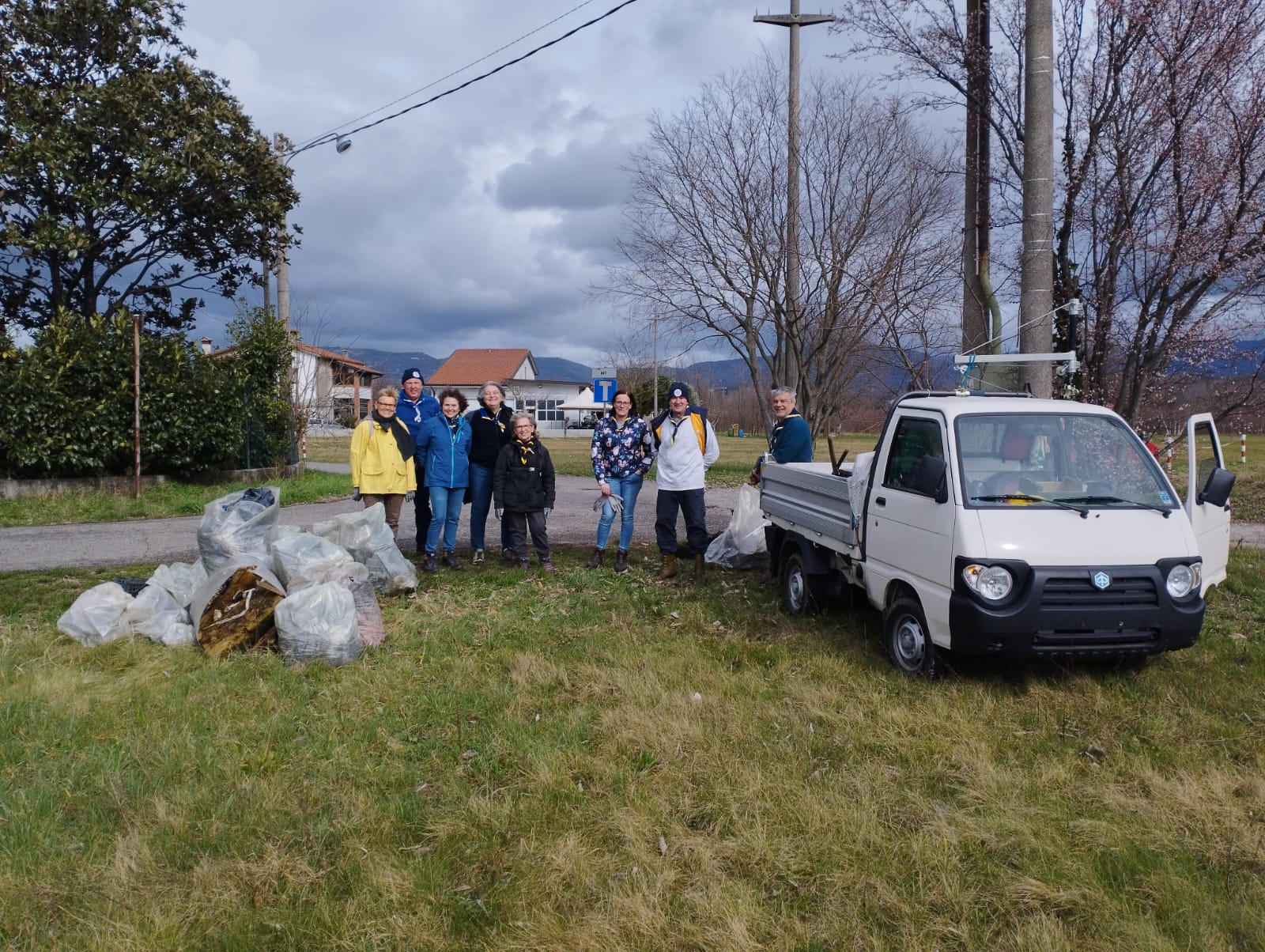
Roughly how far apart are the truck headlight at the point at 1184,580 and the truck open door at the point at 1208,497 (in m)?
0.44

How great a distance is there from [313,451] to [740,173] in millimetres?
23519

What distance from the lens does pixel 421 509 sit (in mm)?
8922

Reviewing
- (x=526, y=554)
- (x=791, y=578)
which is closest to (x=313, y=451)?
(x=526, y=554)

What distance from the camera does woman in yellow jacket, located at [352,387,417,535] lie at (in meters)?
8.22

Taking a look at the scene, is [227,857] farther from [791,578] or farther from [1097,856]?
[791,578]

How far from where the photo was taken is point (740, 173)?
15.2 m

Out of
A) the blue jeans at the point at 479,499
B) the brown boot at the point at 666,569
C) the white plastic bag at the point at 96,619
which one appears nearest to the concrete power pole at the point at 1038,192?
the brown boot at the point at 666,569

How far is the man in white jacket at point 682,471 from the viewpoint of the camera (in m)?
8.32

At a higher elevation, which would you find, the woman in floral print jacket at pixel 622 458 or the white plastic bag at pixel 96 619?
the woman in floral print jacket at pixel 622 458

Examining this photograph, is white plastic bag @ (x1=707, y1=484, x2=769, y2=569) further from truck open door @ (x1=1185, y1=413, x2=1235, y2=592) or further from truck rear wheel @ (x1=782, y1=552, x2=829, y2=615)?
truck open door @ (x1=1185, y1=413, x2=1235, y2=592)

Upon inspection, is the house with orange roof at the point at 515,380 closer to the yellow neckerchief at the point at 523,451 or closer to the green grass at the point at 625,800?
the yellow neckerchief at the point at 523,451

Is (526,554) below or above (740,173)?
below

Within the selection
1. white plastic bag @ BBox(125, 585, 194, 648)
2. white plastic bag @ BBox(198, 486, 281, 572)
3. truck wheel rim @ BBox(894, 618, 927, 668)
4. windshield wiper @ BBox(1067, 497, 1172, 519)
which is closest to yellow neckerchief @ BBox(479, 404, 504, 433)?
white plastic bag @ BBox(198, 486, 281, 572)

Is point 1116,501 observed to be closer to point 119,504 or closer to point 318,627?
point 318,627
